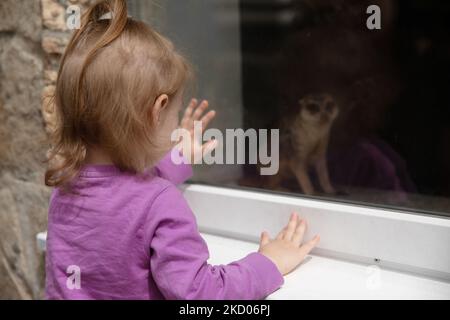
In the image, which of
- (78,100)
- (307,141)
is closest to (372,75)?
(307,141)

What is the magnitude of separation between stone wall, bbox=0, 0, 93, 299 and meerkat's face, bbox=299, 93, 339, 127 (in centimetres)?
53

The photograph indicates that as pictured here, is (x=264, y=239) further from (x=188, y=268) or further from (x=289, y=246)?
(x=188, y=268)

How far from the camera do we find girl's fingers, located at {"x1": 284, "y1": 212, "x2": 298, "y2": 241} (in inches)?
38.7

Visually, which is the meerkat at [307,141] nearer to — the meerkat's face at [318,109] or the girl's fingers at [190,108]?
the meerkat's face at [318,109]

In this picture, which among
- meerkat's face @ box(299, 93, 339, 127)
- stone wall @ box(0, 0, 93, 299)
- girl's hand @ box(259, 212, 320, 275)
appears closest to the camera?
girl's hand @ box(259, 212, 320, 275)

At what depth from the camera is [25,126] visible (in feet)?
4.16

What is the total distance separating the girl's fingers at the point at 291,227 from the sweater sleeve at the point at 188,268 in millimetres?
114

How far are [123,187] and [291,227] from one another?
33 cm

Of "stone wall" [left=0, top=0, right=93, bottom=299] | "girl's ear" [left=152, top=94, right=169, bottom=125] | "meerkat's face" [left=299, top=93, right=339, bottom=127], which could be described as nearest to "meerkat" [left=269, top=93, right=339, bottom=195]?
"meerkat's face" [left=299, top=93, right=339, bottom=127]

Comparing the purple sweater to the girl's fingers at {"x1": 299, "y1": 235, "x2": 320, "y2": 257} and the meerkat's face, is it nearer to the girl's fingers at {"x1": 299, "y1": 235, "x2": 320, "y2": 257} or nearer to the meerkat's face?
the girl's fingers at {"x1": 299, "y1": 235, "x2": 320, "y2": 257}

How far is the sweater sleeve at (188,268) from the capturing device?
31.9 inches

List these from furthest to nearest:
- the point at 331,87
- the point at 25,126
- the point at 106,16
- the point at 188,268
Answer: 1. the point at 25,126
2. the point at 331,87
3. the point at 106,16
4. the point at 188,268

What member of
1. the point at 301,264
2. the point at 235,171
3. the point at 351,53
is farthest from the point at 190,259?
the point at 351,53

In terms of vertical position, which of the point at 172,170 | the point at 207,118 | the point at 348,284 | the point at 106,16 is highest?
the point at 106,16
